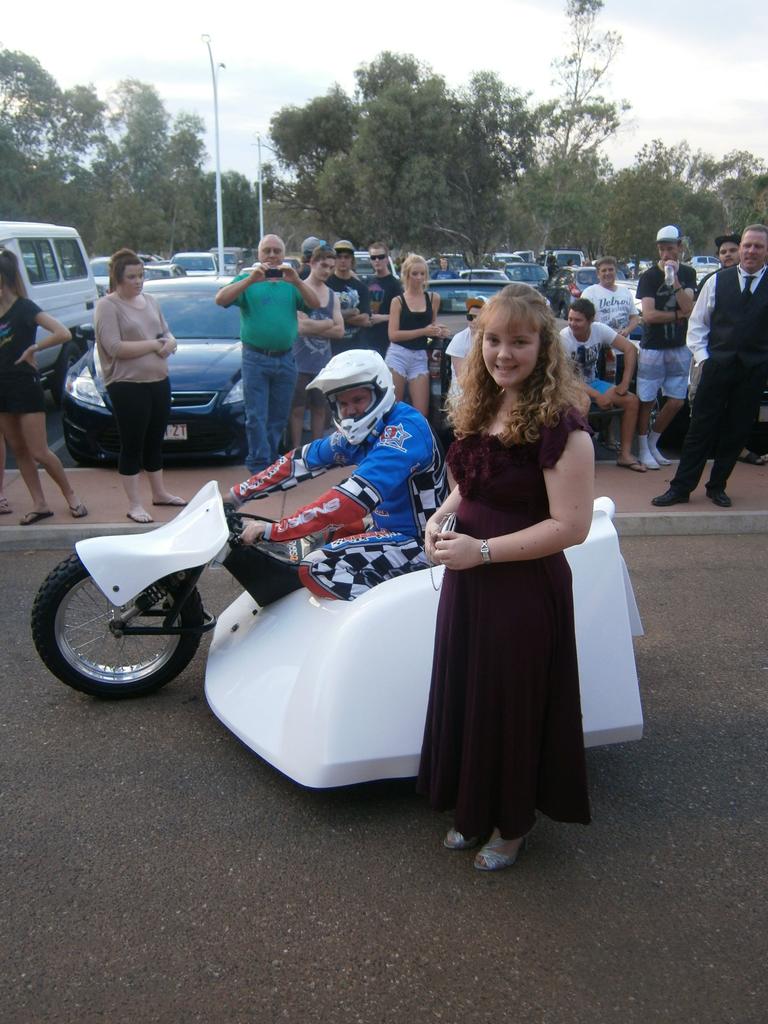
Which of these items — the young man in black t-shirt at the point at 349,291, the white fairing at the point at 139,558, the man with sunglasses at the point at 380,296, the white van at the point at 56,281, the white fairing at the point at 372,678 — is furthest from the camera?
the white van at the point at 56,281

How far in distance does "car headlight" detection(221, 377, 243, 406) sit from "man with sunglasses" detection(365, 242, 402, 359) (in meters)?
1.58

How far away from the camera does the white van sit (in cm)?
1087

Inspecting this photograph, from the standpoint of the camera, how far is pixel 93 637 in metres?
3.94

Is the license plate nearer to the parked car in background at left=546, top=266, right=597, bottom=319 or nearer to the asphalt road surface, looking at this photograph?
the asphalt road surface

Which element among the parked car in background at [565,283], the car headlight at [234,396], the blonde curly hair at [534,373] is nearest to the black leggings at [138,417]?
the car headlight at [234,396]

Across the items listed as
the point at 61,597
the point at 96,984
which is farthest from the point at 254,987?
the point at 61,597

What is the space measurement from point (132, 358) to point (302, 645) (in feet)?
11.0

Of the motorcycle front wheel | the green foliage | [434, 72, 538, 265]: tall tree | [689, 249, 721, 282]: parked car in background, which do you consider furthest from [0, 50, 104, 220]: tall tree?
the motorcycle front wheel

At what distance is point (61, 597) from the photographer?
12.1 feet

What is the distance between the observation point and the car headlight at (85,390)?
7.68 meters

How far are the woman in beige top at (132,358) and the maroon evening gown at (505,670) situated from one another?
12.7 feet

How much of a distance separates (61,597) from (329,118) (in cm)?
4378

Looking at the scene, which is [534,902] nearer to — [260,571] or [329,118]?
[260,571]

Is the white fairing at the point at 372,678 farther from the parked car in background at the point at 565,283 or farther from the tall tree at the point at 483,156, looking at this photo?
the tall tree at the point at 483,156
